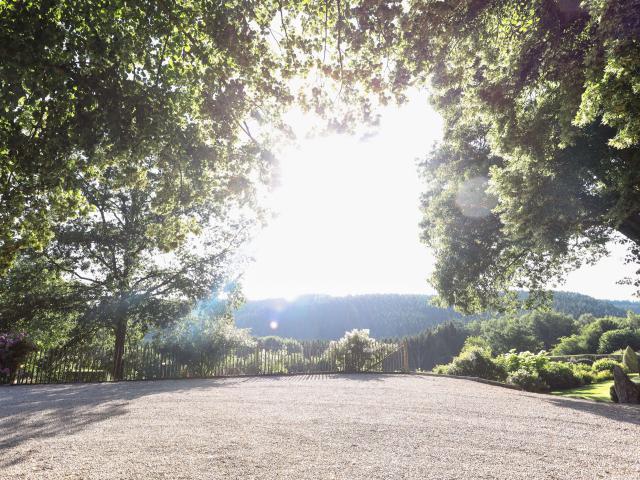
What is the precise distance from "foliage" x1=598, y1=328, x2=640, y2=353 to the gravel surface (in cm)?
5672

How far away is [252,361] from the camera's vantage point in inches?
651

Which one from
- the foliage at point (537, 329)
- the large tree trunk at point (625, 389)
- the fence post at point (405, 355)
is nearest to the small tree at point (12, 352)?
the fence post at point (405, 355)

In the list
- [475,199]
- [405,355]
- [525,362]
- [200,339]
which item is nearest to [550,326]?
[525,362]

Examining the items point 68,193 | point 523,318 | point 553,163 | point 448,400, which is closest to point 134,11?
point 68,193

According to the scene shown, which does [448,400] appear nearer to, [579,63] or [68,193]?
[579,63]

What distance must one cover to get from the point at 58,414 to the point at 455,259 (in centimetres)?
1328

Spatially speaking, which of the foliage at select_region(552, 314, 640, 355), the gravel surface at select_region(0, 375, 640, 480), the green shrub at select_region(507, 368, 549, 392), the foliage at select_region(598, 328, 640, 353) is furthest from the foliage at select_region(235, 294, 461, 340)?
the gravel surface at select_region(0, 375, 640, 480)

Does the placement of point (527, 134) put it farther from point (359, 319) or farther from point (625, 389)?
point (359, 319)

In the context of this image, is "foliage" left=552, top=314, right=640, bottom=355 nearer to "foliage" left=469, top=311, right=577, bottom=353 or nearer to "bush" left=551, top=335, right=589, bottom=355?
"bush" left=551, top=335, right=589, bottom=355

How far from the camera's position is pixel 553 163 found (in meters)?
10.4

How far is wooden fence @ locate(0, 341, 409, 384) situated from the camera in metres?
15.9

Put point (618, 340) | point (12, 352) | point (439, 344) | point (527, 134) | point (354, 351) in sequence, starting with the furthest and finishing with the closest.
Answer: point (439, 344), point (618, 340), point (354, 351), point (12, 352), point (527, 134)

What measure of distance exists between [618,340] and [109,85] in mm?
66368

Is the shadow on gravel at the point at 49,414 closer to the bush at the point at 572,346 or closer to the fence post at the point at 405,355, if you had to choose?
the fence post at the point at 405,355
